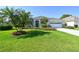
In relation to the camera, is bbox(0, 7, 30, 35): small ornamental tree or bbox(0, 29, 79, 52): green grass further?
bbox(0, 7, 30, 35): small ornamental tree

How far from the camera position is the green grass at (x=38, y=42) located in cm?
461

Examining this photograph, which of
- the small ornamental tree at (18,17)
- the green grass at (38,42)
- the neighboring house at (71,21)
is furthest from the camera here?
the neighboring house at (71,21)

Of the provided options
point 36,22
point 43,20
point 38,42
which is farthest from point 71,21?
point 38,42

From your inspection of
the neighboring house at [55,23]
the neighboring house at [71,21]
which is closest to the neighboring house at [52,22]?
the neighboring house at [55,23]

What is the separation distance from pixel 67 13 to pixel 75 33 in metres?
0.58

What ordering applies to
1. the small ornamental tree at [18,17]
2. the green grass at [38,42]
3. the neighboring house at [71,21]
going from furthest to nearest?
1. the neighboring house at [71,21]
2. the small ornamental tree at [18,17]
3. the green grass at [38,42]

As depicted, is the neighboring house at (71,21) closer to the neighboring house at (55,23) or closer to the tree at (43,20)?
the neighboring house at (55,23)

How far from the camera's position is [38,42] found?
4.68m

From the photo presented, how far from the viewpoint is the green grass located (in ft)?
15.1


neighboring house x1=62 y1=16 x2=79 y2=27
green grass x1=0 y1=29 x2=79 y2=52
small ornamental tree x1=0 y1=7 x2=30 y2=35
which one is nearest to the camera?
green grass x1=0 y1=29 x2=79 y2=52

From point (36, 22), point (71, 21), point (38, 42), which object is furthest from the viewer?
point (71, 21)

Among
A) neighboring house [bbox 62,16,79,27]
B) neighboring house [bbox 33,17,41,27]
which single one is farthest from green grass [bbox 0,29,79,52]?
neighboring house [bbox 62,16,79,27]

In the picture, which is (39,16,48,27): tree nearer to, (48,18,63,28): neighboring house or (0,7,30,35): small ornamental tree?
(48,18,63,28): neighboring house

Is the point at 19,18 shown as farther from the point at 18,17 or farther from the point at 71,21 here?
the point at 71,21
